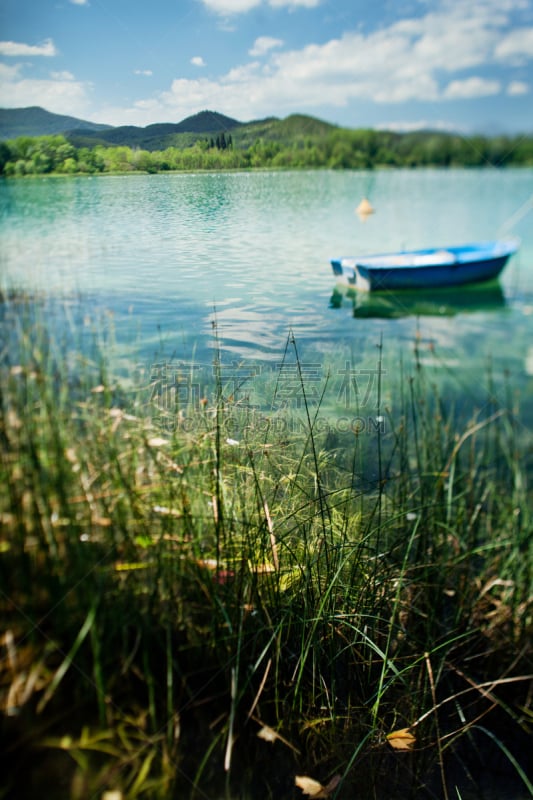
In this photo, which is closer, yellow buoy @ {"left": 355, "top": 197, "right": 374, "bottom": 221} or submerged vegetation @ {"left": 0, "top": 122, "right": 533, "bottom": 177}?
submerged vegetation @ {"left": 0, "top": 122, "right": 533, "bottom": 177}

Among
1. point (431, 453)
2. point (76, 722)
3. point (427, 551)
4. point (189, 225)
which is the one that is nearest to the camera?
point (76, 722)

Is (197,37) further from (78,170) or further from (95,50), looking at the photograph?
(78,170)

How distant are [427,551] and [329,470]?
36cm

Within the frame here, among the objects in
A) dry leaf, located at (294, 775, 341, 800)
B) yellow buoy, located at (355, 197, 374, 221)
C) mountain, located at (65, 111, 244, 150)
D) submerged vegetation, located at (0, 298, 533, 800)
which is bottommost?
dry leaf, located at (294, 775, 341, 800)

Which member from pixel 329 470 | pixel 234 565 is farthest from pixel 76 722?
pixel 329 470

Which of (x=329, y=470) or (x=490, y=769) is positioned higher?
(x=329, y=470)

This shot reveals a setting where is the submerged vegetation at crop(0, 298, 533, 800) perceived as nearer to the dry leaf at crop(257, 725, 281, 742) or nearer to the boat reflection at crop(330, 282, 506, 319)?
the dry leaf at crop(257, 725, 281, 742)

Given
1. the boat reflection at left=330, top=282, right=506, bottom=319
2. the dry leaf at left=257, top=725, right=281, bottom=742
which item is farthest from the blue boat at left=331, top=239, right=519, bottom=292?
the dry leaf at left=257, top=725, right=281, bottom=742

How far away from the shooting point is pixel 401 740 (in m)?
1.31

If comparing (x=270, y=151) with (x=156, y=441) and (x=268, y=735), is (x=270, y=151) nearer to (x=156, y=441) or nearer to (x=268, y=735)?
(x=156, y=441)

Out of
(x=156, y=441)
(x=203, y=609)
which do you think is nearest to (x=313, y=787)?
(x=203, y=609)

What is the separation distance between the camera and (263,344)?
4.21 ft

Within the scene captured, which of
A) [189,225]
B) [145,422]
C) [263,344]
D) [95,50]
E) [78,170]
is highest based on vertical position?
[95,50]

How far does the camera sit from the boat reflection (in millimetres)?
1386
